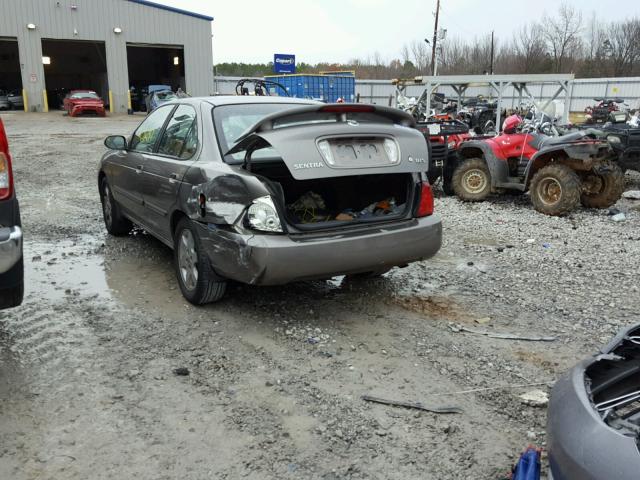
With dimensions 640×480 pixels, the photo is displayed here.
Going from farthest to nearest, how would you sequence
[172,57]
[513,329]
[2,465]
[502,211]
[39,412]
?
[172,57] → [502,211] → [513,329] → [39,412] → [2,465]

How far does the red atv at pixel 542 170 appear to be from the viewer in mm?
7656

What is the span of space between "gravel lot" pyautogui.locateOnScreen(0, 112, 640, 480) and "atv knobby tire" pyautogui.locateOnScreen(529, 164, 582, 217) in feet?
4.62

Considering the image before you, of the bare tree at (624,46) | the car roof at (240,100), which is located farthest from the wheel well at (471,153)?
the bare tree at (624,46)

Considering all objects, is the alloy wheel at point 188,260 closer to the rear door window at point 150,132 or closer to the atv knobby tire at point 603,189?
the rear door window at point 150,132

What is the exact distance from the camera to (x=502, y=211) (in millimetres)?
8367

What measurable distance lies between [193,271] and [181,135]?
1.18 m

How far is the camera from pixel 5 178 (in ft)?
10.5

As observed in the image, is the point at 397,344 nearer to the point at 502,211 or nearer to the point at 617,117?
the point at 502,211

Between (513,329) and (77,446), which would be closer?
(77,446)

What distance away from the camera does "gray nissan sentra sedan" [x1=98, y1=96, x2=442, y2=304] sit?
3717 mm

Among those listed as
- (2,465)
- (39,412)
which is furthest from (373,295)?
(2,465)

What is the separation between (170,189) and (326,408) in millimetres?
2323

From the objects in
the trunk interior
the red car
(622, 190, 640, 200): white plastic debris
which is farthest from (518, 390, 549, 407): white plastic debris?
the red car

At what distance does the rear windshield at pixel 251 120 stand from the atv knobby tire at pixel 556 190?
173 inches
